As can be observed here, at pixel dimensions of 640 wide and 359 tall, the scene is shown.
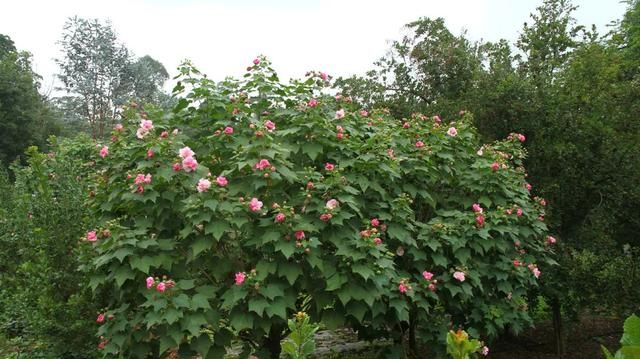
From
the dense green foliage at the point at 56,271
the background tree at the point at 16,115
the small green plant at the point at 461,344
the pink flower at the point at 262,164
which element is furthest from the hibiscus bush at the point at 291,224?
the background tree at the point at 16,115

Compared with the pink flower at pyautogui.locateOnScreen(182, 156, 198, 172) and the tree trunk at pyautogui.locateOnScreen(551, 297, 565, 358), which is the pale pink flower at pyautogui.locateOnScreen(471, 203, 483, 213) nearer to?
the tree trunk at pyautogui.locateOnScreen(551, 297, 565, 358)

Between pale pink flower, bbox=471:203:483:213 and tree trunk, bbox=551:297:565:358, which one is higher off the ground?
pale pink flower, bbox=471:203:483:213

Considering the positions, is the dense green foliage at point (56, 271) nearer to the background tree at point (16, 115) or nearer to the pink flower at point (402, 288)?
the pink flower at point (402, 288)

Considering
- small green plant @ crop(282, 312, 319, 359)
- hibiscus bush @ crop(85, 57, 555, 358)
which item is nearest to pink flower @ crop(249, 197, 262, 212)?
hibiscus bush @ crop(85, 57, 555, 358)

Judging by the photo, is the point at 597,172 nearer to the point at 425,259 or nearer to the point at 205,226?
the point at 425,259

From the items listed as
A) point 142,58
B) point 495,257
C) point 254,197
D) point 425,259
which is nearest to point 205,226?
point 254,197

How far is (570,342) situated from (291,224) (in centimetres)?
437

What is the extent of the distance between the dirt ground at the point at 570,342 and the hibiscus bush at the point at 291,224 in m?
1.45

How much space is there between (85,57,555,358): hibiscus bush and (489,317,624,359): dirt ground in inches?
56.9

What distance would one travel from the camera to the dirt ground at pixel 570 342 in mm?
5875

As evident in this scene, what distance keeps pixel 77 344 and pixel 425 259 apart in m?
3.12

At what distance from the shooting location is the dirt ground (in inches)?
231

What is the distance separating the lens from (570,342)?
20.6 feet

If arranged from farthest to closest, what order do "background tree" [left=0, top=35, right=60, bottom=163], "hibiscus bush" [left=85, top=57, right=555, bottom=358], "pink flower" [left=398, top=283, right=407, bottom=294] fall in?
"background tree" [left=0, top=35, right=60, bottom=163]
"pink flower" [left=398, top=283, right=407, bottom=294]
"hibiscus bush" [left=85, top=57, right=555, bottom=358]
